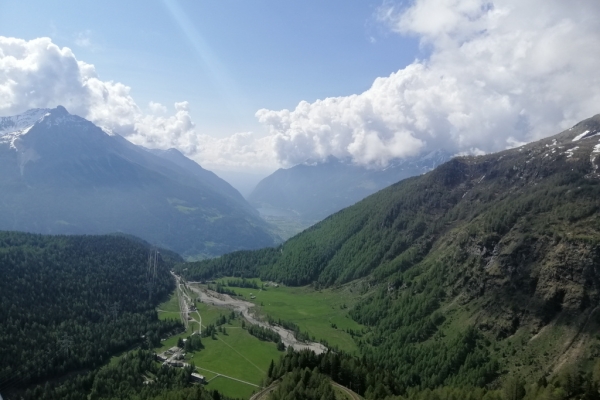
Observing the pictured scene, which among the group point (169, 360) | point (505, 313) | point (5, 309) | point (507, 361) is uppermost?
point (5, 309)

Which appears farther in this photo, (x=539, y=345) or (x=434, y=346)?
(x=434, y=346)

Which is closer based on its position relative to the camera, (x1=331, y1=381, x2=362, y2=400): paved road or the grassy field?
(x1=331, y1=381, x2=362, y2=400): paved road

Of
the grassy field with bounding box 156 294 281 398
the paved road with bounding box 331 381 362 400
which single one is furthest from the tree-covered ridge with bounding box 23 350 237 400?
the paved road with bounding box 331 381 362 400

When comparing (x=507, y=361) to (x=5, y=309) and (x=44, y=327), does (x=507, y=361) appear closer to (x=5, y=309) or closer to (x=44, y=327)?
(x=44, y=327)

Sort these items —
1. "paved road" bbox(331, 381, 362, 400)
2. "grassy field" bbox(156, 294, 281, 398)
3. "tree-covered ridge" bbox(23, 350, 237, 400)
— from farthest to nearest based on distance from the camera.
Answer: "grassy field" bbox(156, 294, 281, 398) < "tree-covered ridge" bbox(23, 350, 237, 400) < "paved road" bbox(331, 381, 362, 400)

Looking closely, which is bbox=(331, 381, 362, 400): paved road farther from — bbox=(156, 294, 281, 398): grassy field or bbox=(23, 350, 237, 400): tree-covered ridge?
bbox=(156, 294, 281, 398): grassy field

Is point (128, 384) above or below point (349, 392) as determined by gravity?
above

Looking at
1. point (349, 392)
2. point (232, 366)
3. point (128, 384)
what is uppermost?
point (128, 384)

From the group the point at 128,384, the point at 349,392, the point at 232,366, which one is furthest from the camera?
the point at 232,366

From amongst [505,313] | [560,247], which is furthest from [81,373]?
[560,247]

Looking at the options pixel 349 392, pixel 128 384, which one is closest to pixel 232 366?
pixel 128 384

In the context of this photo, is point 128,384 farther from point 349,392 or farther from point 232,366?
point 349,392
